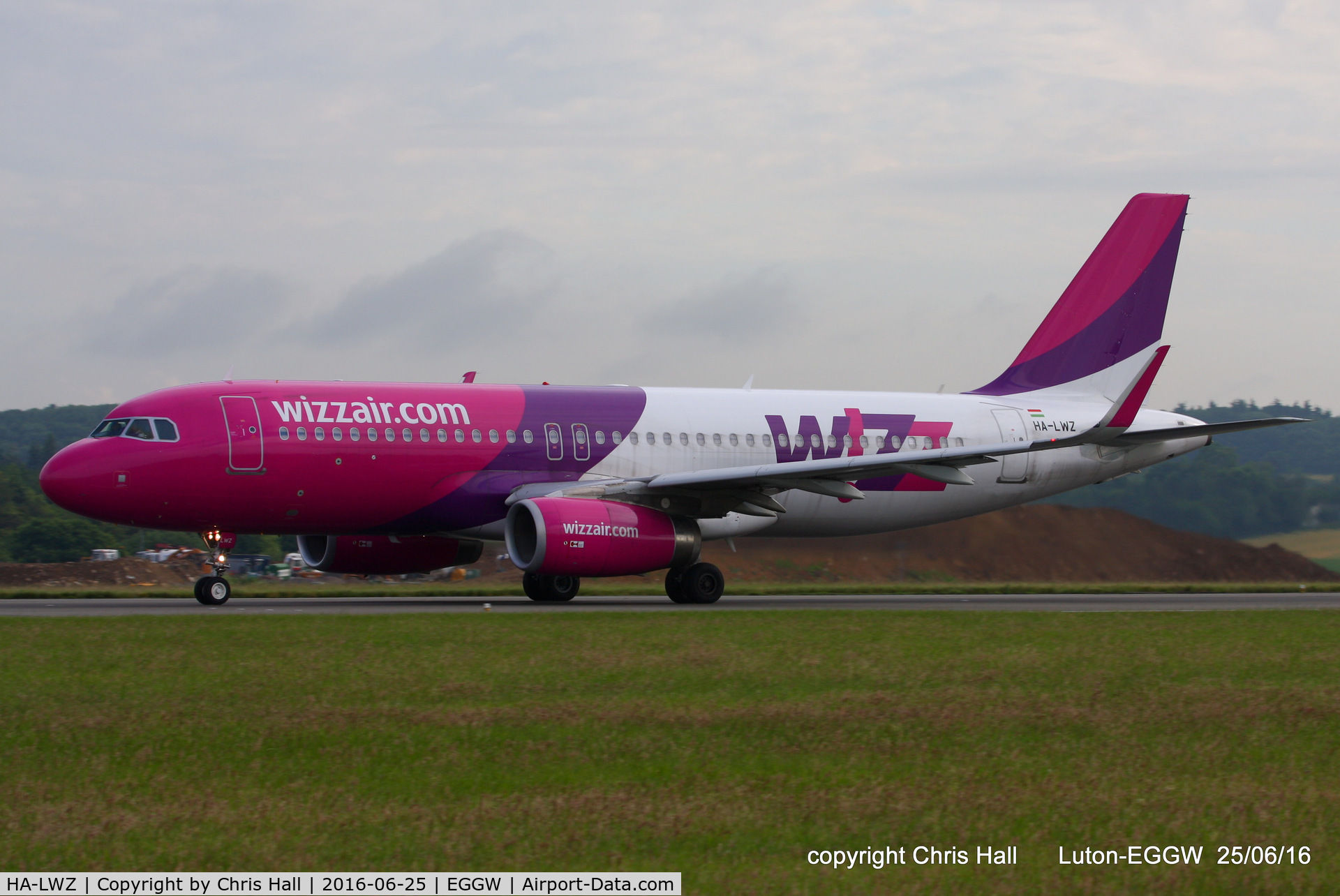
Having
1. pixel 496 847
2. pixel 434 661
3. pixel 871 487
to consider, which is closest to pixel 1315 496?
pixel 871 487

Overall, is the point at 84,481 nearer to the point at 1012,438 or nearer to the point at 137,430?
the point at 137,430

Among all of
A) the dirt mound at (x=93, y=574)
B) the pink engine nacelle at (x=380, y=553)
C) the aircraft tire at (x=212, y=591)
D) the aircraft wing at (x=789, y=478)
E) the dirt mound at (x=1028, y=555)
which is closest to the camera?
the aircraft tire at (x=212, y=591)

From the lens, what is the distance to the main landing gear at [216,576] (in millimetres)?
22219

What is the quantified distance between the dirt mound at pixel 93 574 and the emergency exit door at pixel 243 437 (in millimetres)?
10896

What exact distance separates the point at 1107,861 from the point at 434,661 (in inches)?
319

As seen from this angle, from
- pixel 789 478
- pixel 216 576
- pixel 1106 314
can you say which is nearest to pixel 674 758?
pixel 789 478

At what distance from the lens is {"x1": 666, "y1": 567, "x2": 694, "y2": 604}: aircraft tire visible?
23.9 meters

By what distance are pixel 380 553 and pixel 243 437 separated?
160 inches

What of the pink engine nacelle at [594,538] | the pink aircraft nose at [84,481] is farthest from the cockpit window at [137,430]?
the pink engine nacelle at [594,538]

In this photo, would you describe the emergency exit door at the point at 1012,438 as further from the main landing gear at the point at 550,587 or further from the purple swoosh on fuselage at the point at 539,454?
the main landing gear at the point at 550,587

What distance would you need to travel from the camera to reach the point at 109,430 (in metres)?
22.0

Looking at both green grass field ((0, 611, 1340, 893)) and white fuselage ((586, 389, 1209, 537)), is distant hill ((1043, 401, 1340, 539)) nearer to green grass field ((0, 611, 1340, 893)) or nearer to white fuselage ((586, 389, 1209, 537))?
white fuselage ((586, 389, 1209, 537))

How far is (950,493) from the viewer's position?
27953 mm

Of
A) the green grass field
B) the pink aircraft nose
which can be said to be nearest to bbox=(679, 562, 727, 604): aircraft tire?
the green grass field
